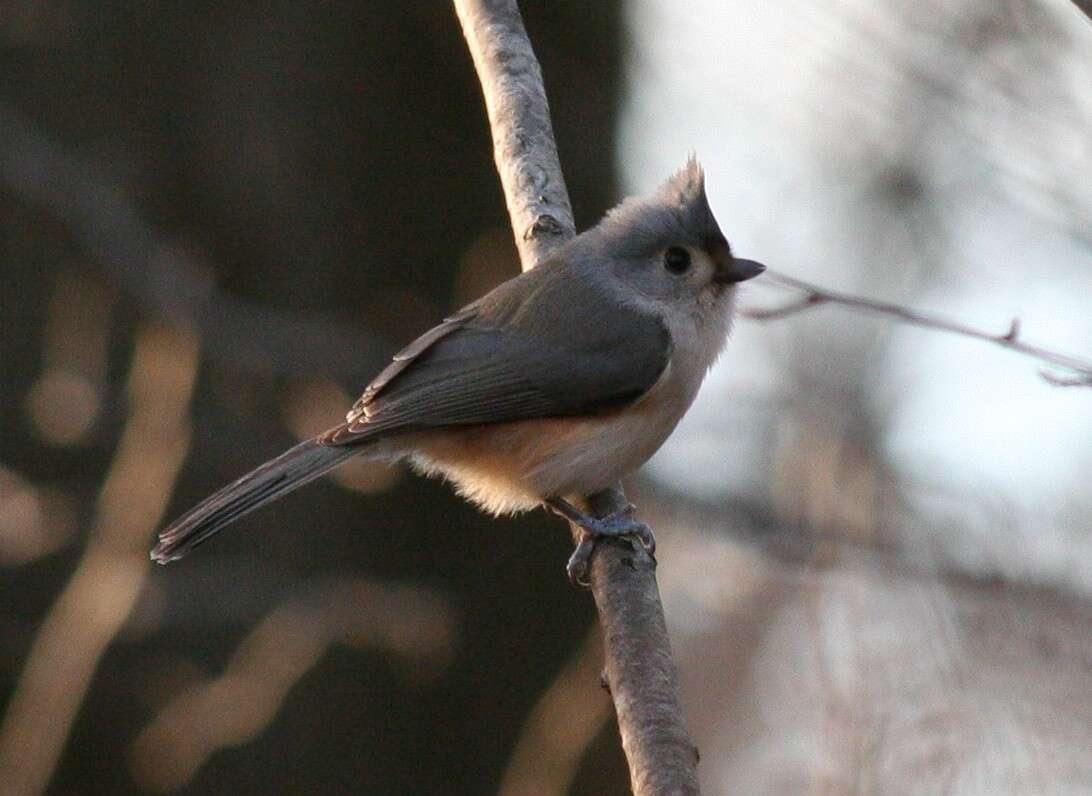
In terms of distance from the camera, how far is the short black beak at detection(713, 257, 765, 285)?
349cm

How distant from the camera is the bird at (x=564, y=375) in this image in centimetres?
335

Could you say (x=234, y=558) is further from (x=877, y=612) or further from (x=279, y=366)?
(x=877, y=612)

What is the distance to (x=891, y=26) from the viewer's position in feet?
12.7

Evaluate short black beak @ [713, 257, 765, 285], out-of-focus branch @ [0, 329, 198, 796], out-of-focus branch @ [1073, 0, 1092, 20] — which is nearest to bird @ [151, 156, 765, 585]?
short black beak @ [713, 257, 765, 285]

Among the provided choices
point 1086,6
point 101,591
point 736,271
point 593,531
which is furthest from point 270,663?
point 1086,6

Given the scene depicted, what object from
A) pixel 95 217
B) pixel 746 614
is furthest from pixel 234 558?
pixel 746 614

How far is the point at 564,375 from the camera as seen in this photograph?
3500 millimetres

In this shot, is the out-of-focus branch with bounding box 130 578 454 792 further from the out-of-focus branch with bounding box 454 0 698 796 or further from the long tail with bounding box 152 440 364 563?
the out-of-focus branch with bounding box 454 0 698 796

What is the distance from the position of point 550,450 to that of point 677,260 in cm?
61

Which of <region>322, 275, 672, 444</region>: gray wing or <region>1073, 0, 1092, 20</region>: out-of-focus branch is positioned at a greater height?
<region>322, 275, 672, 444</region>: gray wing

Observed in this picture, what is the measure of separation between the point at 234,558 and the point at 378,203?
1363 mm

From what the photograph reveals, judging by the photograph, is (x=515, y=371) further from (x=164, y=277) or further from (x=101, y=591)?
(x=164, y=277)

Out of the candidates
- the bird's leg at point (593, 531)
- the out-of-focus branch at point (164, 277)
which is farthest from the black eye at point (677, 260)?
the out-of-focus branch at point (164, 277)

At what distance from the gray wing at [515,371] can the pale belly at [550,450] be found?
4 centimetres
